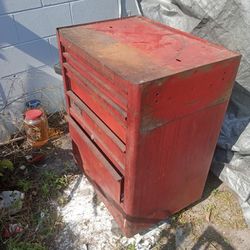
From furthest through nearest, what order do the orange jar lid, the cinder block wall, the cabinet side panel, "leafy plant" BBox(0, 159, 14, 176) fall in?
the orange jar lid, the cinder block wall, "leafy plant" BBox(0, 159, 14, 176), the cabinet side panel

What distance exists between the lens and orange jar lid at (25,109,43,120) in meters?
2.62

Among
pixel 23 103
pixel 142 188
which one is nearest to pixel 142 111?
pixel 142 188

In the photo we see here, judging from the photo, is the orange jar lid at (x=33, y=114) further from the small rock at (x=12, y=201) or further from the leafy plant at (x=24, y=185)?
the small rock at (x=12, y=201)

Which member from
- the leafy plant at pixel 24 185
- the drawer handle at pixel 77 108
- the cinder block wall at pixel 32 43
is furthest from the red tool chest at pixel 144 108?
the cinder block wall at pixel 32 43

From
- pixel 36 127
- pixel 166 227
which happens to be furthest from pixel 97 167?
pixel 36 127

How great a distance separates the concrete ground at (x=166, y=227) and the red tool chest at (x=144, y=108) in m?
0.13

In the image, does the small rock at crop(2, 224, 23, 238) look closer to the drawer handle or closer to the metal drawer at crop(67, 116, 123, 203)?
the metal drawer at crop(67, 116, 123, 203)

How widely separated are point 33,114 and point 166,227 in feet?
5.01

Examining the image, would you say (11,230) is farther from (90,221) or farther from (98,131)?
(98,131)

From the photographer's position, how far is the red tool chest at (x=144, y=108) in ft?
4.44

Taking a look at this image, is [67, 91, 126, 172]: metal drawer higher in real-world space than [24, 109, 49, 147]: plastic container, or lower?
higher

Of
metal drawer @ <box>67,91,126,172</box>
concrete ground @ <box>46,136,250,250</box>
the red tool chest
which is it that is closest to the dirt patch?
concrete ground @ <box>46,136,250,250</box>

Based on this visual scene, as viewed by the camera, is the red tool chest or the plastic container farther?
the plastic container

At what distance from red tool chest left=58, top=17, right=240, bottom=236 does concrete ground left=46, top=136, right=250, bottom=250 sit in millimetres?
128
